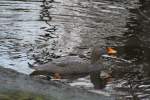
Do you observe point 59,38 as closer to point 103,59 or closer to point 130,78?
point 103,59

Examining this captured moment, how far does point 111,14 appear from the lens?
18.3 metres

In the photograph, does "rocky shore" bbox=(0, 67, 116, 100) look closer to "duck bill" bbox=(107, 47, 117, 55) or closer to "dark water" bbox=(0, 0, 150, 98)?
"dark water" bbox=(0, 0, 150, 98)

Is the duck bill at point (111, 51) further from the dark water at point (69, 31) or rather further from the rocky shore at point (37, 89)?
the rocky shore at point (37, 89)

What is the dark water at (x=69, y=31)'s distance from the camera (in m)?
13.3

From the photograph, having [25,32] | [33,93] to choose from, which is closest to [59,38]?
[25,32]

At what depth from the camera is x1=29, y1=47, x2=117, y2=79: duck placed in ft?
40.3

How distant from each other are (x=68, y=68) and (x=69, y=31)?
3439 millimetres

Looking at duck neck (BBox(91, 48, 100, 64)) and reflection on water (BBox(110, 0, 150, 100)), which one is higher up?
duck neck (BBox(91, 48, 100, 64))

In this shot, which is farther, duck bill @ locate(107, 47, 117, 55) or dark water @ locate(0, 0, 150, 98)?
duck bill @ locate(107, 47, 117, 55)

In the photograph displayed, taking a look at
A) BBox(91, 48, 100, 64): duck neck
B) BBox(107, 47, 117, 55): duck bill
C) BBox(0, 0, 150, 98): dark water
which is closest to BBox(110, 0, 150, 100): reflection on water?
BBox(0, 0, 150, 98): dark water

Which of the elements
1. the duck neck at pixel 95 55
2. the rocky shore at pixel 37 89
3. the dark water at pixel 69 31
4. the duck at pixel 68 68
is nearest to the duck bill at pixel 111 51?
the dark water at pixel 69 31

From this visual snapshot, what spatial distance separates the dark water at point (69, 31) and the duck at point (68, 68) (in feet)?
1.19

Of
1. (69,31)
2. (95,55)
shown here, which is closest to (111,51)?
(95,55)

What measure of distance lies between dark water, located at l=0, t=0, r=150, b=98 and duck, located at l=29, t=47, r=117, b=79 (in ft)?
1.19
